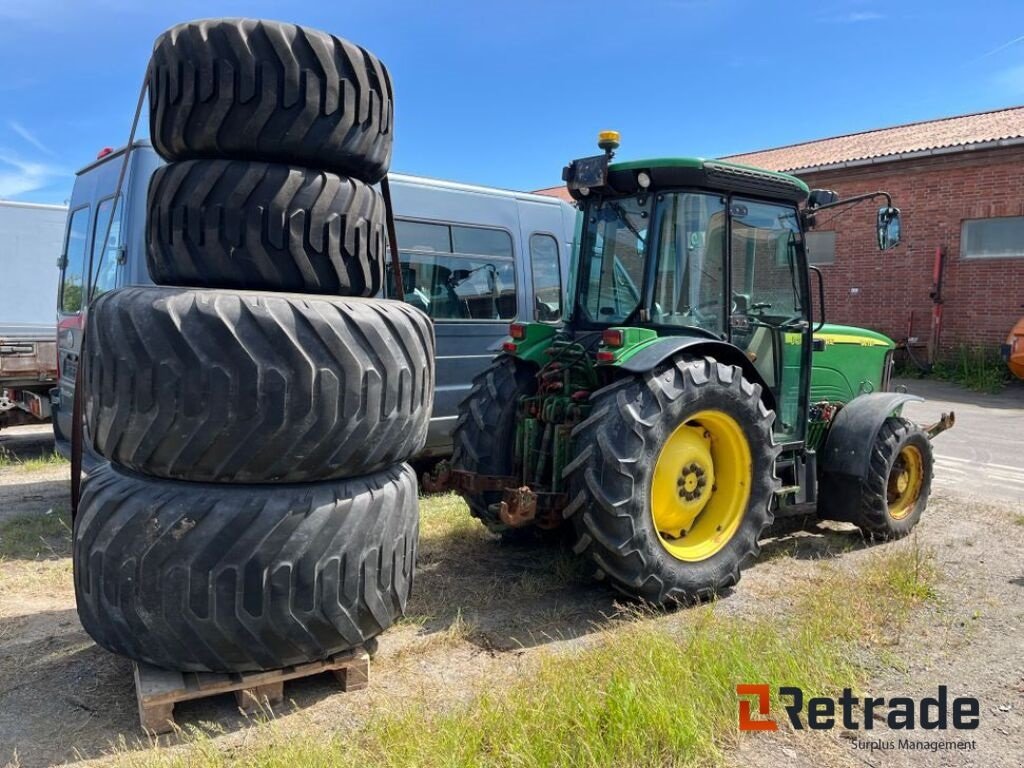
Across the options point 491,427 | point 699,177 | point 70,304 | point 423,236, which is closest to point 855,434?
point 699,177

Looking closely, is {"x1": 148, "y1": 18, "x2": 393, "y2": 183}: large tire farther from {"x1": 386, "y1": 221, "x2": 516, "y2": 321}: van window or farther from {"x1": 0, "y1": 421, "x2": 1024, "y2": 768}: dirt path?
{"x1": 386, "y1": 221, "x2": 516, "y2": 321}: van window

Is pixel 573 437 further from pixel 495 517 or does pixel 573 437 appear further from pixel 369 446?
pixel 369 446

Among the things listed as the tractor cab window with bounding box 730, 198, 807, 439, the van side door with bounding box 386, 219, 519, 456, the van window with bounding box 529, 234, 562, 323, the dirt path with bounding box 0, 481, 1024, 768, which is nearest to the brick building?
the van window with bounding box 529, 234, 562, 323

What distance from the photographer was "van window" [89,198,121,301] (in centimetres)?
580

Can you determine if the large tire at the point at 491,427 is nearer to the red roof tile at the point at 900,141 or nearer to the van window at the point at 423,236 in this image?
the van window at the point at 423,236

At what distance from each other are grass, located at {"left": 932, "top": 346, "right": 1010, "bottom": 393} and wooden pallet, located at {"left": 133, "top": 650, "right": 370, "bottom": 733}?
592 inches

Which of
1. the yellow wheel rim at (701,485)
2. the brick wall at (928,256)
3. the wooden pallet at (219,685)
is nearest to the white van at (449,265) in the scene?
the yellow wheel rim at (701,485)

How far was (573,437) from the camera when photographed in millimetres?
4137

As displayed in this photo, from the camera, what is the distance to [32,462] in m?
8.27

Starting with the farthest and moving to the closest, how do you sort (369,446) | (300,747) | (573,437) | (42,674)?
(573,437) → (42,674) → (369,446) → (300,747)

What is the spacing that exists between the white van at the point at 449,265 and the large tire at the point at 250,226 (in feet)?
10.2

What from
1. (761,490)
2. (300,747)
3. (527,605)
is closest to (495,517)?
(527,605)

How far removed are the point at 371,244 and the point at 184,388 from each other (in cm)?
97

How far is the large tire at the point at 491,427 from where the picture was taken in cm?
477
